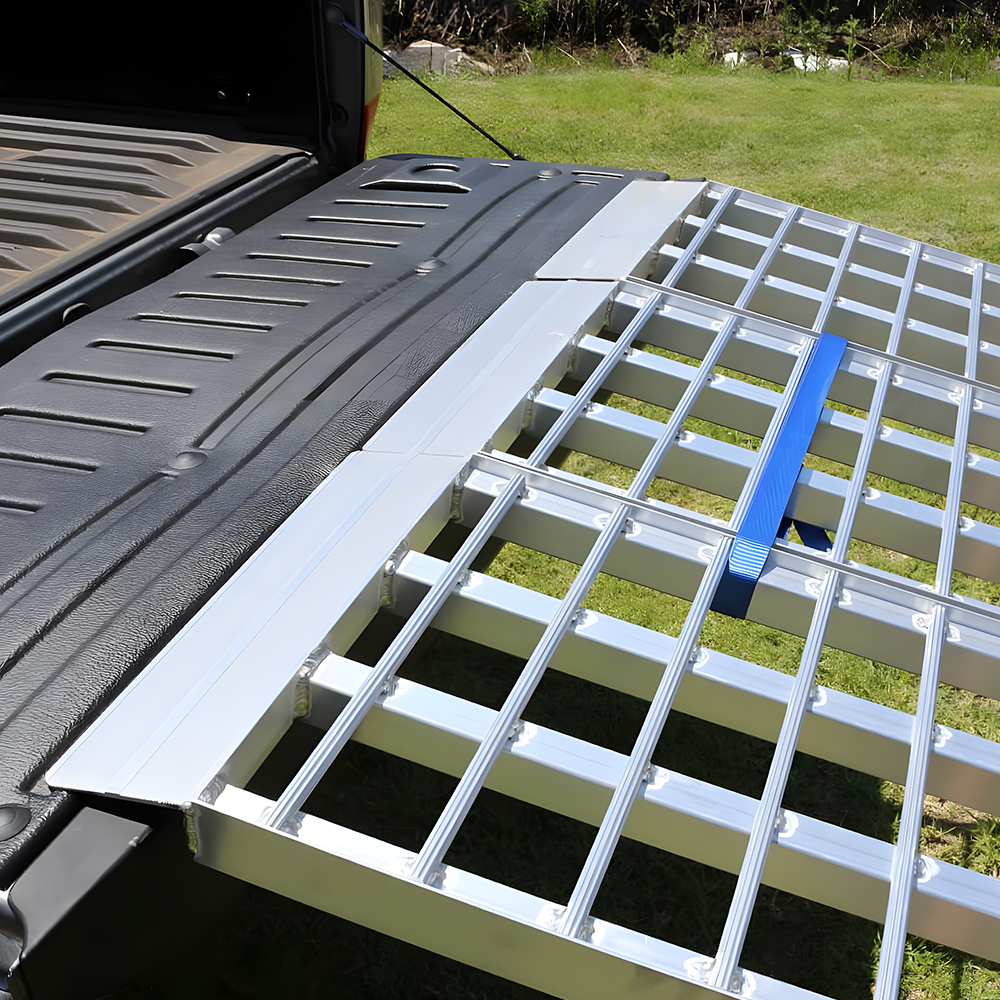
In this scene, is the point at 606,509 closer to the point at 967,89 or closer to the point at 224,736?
the point at 224,736

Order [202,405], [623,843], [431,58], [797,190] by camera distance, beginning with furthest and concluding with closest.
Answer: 1. [431,58]
2. [797,190]
3. [623,843]
4. [202,405]

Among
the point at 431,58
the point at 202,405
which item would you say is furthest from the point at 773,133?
the point at 202,405

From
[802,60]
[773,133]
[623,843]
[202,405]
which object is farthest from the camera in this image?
[802,60]

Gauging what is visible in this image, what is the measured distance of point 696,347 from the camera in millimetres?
2256

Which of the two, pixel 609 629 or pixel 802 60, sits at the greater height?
pixel 802 60

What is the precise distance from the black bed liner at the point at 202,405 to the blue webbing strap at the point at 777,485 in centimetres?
72

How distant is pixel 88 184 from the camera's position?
296 centimetres

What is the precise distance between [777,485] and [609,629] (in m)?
0.52

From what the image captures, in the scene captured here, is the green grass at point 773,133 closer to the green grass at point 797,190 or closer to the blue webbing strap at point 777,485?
the green grass at point 797,190

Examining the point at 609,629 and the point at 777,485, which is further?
the point at 777,485

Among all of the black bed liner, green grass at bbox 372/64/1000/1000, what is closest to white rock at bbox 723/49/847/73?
green grass at bbox 372/64/1000/1000

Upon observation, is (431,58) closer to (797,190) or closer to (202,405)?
(797,190)

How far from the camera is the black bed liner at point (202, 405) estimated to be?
4.33 feet

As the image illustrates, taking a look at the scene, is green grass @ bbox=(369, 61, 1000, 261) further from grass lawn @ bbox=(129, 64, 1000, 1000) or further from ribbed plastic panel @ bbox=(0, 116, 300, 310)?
ribbed plastic panel @ bbox=(0, 116, 300, 310)
